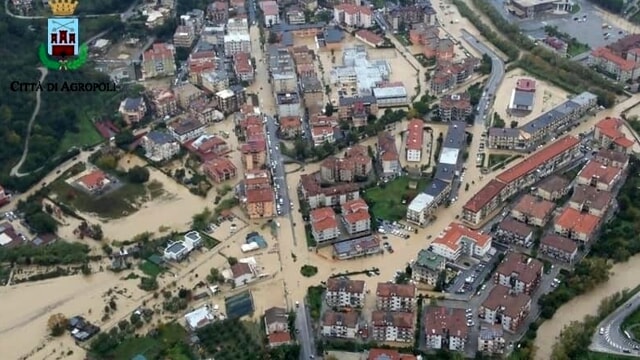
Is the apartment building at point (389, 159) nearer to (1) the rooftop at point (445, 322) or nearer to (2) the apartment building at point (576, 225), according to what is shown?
(2) the apartment building at point (576, 225)

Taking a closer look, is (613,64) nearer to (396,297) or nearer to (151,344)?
(396,297)

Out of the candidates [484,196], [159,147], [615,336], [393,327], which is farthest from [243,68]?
[615,336]

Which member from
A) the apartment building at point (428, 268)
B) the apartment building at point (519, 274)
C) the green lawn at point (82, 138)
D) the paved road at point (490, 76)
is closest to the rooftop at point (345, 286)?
the apartment building at point (428, 268)

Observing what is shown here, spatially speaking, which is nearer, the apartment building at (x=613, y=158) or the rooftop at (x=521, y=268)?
the rooftop at (x=521, y=268)

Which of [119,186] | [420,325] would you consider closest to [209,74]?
[119,186]

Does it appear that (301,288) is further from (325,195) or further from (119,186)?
(119,186)

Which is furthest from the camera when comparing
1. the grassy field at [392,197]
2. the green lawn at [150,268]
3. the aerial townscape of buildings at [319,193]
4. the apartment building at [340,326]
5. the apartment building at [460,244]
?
the grassy field at [392,197]
